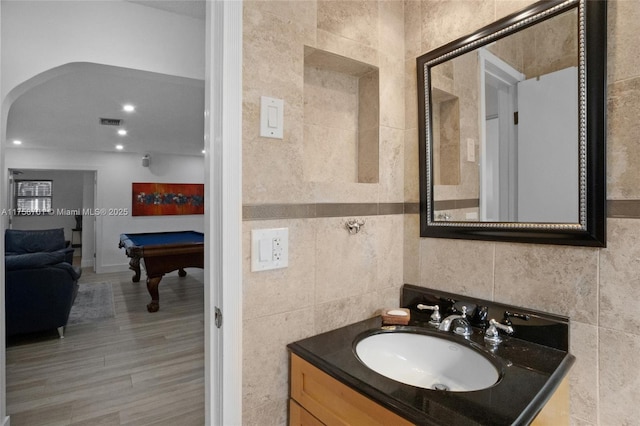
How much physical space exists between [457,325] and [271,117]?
1.01 m

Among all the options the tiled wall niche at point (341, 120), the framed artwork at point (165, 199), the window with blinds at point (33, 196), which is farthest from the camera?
the window with blinds at point (33, 196)

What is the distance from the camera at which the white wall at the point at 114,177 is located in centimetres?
648

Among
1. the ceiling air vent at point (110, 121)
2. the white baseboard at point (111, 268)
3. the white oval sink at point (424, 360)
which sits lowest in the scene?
the white baseboard at point (111, 268)

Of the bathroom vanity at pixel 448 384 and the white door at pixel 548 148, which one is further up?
the white door at pixel 548 148

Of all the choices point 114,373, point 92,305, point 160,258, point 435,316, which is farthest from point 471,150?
point 92,305

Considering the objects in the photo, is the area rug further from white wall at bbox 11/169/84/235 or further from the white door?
white wall at bbox 11/169/84/235

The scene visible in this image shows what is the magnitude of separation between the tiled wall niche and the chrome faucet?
2.09 feet

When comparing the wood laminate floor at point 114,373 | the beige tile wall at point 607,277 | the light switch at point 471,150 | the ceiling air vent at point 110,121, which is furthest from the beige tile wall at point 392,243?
the ceiling air vent at point 110,121

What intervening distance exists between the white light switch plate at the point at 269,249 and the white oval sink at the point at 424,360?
1.36ft

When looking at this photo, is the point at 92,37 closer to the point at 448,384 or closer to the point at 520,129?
the point at 520,129

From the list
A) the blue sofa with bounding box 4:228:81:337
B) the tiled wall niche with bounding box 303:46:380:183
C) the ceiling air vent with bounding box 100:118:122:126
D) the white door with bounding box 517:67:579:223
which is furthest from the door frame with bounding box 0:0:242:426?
the ceiling air vent with bounding box 100:118:122:126

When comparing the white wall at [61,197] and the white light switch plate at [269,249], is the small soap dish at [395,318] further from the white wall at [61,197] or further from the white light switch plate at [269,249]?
the white wall at [61,197]

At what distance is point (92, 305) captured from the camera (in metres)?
4.54

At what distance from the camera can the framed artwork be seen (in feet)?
23.8
